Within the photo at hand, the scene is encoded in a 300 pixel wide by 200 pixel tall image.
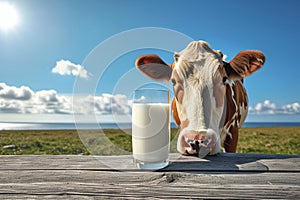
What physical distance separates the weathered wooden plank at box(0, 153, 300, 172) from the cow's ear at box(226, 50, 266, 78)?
3.89 ft

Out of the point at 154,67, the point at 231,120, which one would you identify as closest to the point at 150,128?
the point at 154,67

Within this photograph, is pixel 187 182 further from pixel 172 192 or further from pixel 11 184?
pixel 11 184

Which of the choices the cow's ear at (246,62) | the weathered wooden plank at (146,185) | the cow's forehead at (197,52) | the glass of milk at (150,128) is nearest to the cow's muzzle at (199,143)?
the glass of milk at (150,128)

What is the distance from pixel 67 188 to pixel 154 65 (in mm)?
1967

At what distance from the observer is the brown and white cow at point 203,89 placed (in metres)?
1.98

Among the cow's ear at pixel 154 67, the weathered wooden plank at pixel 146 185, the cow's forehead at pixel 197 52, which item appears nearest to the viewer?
the weathered wooden plank at pixel 146 185

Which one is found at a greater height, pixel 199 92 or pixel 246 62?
pixel 246 62

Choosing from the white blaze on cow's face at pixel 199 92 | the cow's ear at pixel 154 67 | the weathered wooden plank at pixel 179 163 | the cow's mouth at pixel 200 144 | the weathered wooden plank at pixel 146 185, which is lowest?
the weathered wooden plank at pixel 146 185

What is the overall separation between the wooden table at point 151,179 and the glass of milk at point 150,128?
0.26ft

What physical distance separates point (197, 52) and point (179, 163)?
1.29m

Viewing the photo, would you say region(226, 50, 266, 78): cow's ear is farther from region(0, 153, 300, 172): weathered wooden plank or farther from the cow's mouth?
region(0, 153, 300, 172): weathered wooden plank

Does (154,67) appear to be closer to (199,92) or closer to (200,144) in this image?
(199,92)

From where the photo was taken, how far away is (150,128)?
1.61 meters

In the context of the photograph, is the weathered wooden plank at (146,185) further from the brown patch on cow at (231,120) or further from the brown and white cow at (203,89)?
the brown patch on cow at (231,120)
